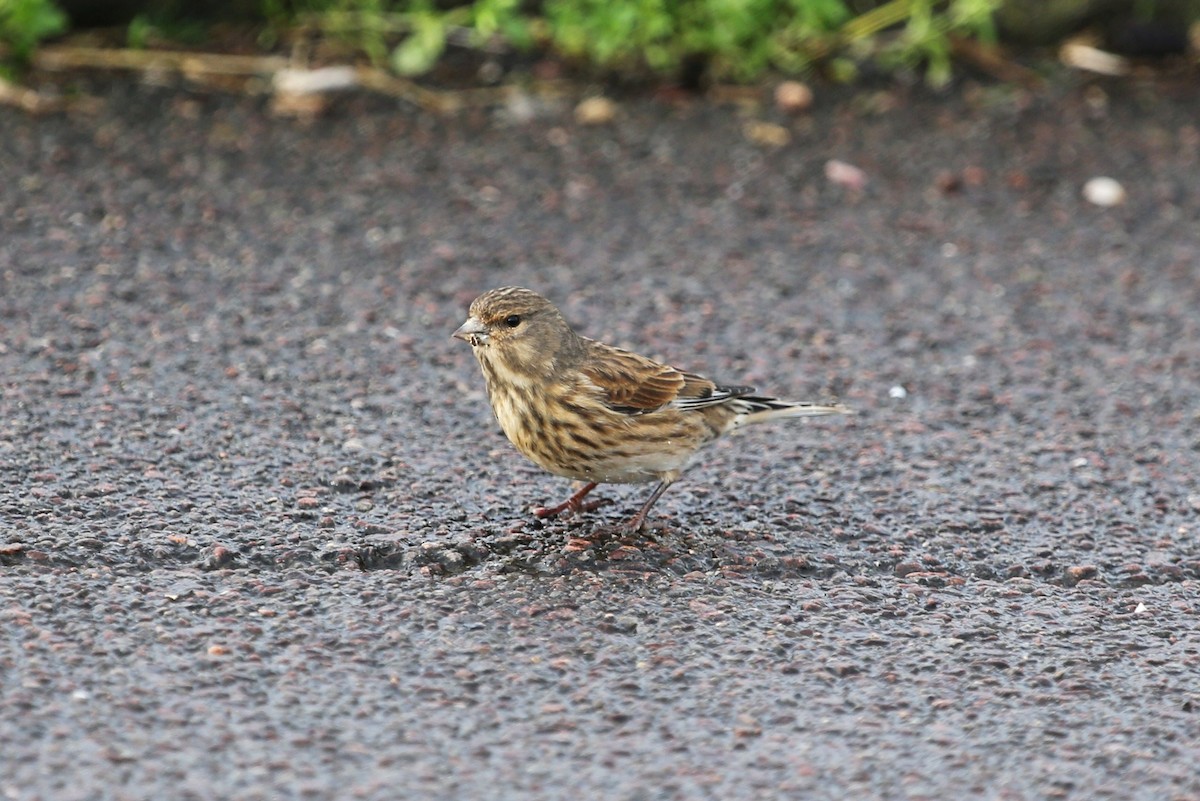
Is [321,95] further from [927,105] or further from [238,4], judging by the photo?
[927,105]

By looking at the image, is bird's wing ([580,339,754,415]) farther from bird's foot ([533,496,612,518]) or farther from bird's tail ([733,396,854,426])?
bird's foot ([533,496,612,518])

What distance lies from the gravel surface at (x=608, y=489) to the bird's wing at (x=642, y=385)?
12.5 inches

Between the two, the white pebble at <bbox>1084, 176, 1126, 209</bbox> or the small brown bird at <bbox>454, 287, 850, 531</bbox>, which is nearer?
the small brown bird at <bbox>454, 287, 850, 531</bbox>

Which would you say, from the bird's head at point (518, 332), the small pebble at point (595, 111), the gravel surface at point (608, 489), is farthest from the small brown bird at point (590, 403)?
the small pebble at point (595, 111)

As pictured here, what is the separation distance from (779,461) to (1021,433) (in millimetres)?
818

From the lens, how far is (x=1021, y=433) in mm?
5273

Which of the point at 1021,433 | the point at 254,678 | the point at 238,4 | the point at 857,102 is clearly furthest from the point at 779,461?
the point at 238,4

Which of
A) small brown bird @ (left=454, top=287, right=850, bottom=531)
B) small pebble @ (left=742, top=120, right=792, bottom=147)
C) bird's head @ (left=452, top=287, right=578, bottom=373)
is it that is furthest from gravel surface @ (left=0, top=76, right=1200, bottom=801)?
bird's head @ (left=452, top=287, right=578, bottom=373)

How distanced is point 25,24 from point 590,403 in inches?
138

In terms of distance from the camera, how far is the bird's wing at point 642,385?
15.5 feet

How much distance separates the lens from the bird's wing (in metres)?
4.73

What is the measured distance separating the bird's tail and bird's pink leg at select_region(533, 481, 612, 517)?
0.51 meters

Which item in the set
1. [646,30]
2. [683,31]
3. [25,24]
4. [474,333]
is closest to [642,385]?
[474,333]

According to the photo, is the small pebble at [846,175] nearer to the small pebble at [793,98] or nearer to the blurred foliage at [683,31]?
the small pebble at [793,98]
